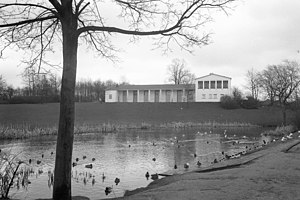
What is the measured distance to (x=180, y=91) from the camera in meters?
84.6

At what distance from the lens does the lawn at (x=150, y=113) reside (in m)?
54.3

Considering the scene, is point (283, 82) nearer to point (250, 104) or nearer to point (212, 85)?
point (250, 104)

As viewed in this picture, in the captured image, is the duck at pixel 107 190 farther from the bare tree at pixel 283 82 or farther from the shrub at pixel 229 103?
the shrub at pixel 229 103

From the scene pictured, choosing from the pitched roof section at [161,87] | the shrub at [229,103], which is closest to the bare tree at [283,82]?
the shrub at [229,103]

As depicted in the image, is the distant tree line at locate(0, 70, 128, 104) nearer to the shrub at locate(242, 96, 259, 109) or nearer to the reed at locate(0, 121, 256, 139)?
the reed at locate(0, 121, 256, 139)

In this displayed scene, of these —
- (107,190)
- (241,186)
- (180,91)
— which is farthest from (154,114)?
(241,186)

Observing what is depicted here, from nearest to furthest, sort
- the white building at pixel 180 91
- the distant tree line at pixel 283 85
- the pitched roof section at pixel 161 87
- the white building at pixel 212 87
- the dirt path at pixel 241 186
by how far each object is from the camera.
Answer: the dirt path at pixel 241 186
the distant tree line at pixel 283 85
the white building at pixel 212 87
the white building at pixel 180 91
the pitched roof section at pixel 161 87

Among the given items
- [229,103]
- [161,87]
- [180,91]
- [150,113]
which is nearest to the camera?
[150,113]

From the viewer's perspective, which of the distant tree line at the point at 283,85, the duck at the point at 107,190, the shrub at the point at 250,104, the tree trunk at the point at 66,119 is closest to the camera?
the tree trunk at the point at 66,119

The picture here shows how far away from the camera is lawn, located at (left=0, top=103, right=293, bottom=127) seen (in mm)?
54312

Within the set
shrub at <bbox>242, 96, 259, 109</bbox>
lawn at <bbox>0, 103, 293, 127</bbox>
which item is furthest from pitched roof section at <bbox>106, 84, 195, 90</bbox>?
shrub at <bbox>242, 96, 259, 109</bbox>

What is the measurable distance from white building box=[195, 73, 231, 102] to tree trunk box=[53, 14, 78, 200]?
72.6 m

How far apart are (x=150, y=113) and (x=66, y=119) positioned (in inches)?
2250

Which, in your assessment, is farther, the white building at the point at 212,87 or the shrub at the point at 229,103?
the white building at the point at 212,87
